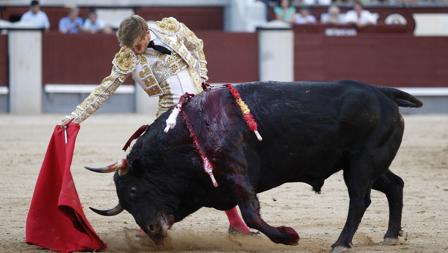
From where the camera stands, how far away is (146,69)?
5.33 metres

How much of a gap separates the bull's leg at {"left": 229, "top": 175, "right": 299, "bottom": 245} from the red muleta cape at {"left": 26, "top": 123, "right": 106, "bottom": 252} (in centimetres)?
80

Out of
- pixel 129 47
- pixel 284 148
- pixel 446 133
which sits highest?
pixel 129 47

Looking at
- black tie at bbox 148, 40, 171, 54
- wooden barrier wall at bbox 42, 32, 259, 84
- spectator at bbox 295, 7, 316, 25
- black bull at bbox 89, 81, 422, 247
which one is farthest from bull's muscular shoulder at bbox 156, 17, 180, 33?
spectator at bbox 295, 7, 316, 25

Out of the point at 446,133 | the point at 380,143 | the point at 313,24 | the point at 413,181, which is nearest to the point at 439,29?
the point at 313,24

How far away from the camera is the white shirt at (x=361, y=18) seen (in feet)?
48.9

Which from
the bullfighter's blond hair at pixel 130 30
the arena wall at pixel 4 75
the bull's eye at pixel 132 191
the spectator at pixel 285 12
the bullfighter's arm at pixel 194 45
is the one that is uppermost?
the bullfighter's blond hair at pixel 130 30

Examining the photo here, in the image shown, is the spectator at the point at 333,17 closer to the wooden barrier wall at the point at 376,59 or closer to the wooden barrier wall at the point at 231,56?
the wooden barrier wall at the point at 376,59

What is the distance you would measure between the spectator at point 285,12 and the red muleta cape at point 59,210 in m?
9.79

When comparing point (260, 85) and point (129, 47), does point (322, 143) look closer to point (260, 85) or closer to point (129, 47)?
point (260, 85)

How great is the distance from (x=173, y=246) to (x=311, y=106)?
1.00 meters

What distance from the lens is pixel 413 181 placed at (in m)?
7.75

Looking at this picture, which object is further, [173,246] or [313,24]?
[313,24]

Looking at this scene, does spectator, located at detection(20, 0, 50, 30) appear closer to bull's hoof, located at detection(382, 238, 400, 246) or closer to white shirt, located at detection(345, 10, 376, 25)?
white shirt, located at detection(345, 10, 376, 25)

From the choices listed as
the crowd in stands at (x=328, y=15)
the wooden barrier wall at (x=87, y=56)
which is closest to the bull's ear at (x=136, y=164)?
the wooden barrier wall at (x=87, y=56)
